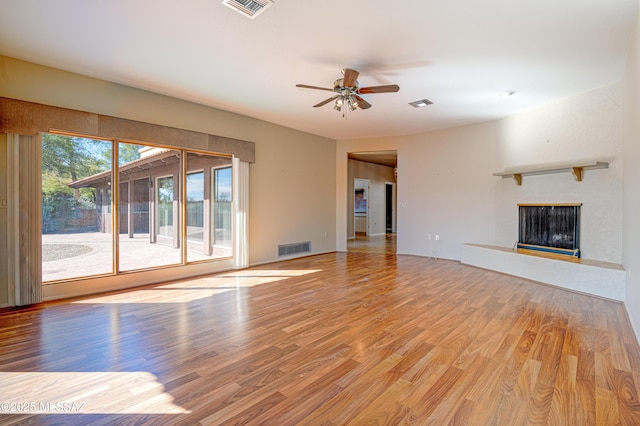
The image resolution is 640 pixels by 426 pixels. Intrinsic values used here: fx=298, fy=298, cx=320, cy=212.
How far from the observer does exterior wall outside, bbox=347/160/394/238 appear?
1081 cm

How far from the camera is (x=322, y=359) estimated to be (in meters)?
2.46

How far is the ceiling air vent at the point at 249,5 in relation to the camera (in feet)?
8.68

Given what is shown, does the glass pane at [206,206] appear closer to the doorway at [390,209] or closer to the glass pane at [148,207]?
the glass pane at [148,207]

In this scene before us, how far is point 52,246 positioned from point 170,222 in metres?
1.60

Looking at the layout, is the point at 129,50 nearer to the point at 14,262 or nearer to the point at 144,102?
the point at 144,102

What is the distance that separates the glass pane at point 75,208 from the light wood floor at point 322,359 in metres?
0.63

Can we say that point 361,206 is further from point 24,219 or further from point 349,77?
point 24,219

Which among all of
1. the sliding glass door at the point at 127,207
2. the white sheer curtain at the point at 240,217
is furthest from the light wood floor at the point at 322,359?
the white sheer curtain at the point at 240,217

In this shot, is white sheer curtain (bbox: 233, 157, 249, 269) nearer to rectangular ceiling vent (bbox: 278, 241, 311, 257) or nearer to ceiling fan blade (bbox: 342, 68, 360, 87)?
rectangular ceiling vent (bbox: 278, 241, 311, 257)

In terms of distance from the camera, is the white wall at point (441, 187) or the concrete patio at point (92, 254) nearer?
the concrete patio at point (92, 254)

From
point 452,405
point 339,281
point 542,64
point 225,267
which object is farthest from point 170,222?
point 542,64

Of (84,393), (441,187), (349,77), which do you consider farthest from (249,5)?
(441,187)

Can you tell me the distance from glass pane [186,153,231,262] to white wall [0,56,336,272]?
0.54 metres

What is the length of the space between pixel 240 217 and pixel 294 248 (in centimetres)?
176
